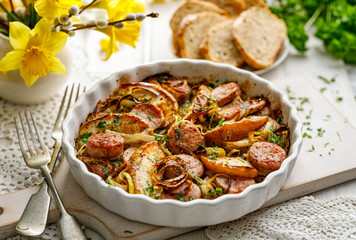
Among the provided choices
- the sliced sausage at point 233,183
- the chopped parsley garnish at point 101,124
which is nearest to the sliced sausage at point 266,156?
the sliced sausage at point 233,183

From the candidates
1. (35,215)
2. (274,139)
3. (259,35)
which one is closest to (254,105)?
(274,139)

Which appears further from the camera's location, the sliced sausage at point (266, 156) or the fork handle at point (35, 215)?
the sliced sausage at point (266, 156)

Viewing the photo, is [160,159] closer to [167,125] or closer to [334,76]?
[167,125]

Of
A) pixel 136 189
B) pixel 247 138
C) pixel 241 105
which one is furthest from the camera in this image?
pixel 241 105

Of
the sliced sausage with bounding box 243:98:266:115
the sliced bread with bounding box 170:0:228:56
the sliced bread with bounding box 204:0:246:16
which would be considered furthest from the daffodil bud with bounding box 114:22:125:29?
the sliced bread with bounding box 204:0:246:16

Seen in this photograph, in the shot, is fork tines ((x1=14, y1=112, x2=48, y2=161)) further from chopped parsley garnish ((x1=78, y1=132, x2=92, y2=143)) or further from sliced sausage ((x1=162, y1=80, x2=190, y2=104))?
sliced sausage ((x1=162, y1=80, x2=190, y2=104))

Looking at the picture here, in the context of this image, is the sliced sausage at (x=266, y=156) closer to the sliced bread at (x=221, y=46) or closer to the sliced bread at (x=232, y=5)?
the sliced bread at (x=221, y=46)

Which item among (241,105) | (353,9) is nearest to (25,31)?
(241,105)
